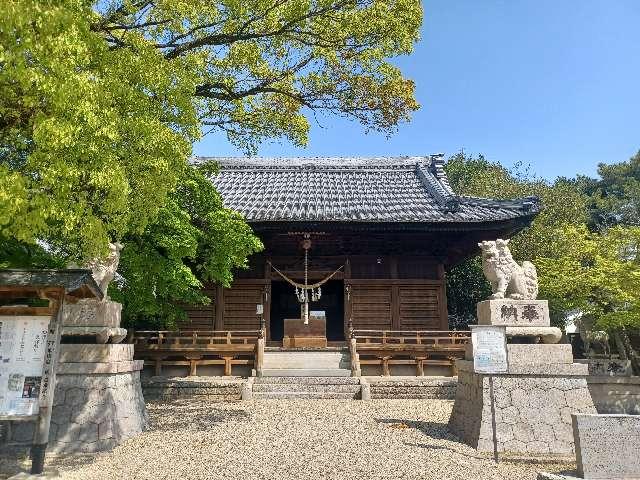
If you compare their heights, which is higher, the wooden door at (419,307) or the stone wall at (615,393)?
the wooden door at (419,307)

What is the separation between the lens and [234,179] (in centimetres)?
2016

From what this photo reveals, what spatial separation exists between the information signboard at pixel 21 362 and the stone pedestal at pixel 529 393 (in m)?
5.99

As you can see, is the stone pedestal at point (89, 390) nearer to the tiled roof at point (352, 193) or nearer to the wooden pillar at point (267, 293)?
the tiled roof at point (352, 193)

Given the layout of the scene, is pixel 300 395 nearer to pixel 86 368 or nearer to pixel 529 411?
pixel 86 368

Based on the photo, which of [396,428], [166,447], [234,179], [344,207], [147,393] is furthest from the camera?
[234,179]

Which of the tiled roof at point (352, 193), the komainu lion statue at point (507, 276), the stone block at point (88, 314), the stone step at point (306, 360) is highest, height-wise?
the tiled roof at point (352, 193)

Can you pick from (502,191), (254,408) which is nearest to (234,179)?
(254,408)

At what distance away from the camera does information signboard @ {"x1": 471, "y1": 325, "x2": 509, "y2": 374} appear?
615 centimetres

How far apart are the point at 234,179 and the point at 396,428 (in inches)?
587

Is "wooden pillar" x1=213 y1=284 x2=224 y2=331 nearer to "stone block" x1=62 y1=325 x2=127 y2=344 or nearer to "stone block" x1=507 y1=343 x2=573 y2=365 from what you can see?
"stone block" x1=62 y1=325 x2=127 y2=344

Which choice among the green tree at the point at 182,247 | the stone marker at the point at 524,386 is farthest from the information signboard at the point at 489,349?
the green tree at the point at 182,247

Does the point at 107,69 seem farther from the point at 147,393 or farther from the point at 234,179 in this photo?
the point at 234,179

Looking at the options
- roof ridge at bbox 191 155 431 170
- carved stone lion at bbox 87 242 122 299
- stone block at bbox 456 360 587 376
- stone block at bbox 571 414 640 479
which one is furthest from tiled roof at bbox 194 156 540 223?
stone block at bbox 571 414 640 479

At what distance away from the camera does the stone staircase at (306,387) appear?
10.8m
